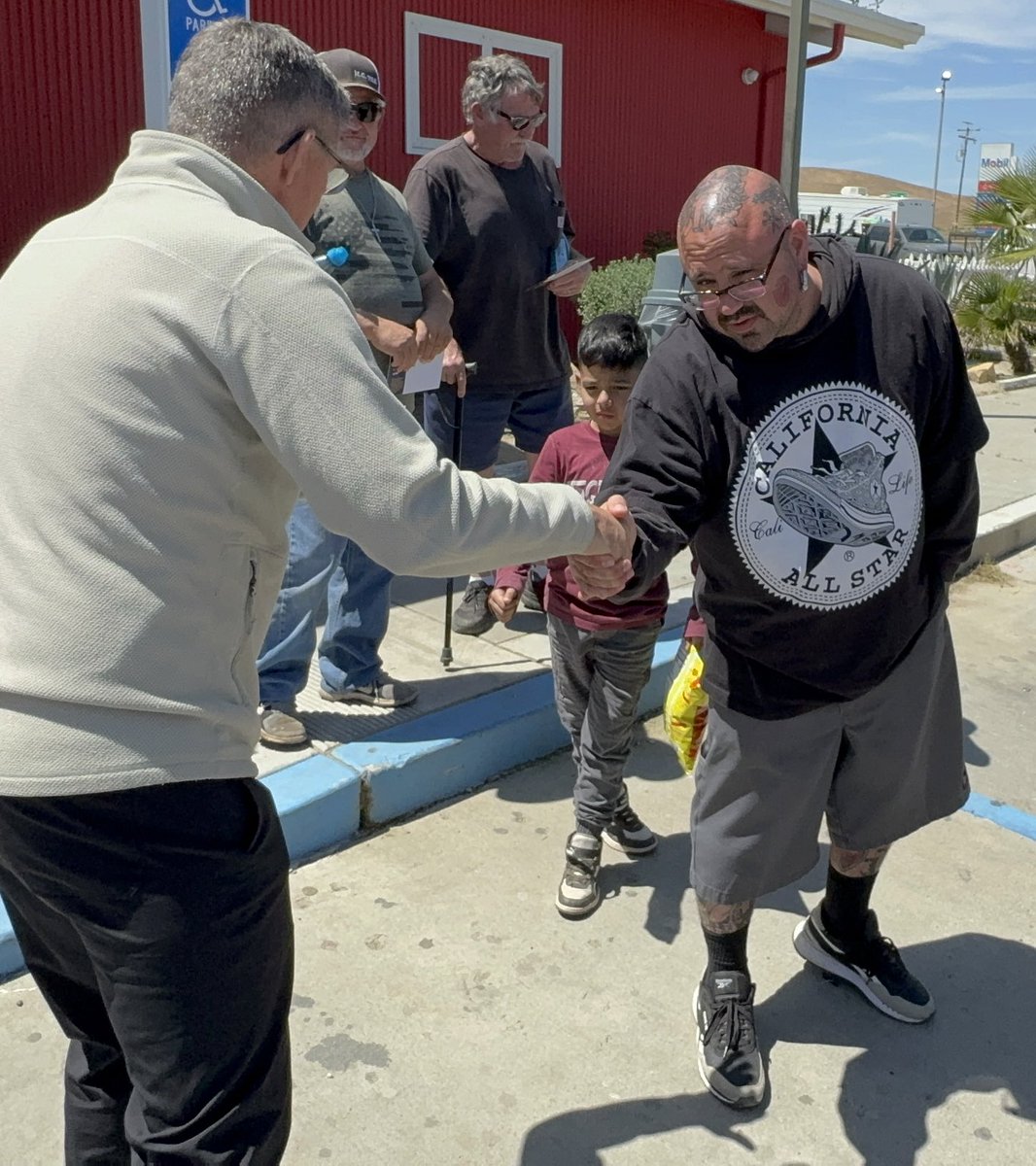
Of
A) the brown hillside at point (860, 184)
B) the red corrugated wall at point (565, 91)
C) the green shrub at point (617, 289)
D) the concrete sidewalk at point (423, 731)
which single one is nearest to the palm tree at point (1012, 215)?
the red corrugated wall at point (565, 91)

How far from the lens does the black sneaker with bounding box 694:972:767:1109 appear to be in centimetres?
246

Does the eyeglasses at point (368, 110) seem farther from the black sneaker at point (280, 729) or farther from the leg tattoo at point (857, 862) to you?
the leg tattoo at point (857, 862)

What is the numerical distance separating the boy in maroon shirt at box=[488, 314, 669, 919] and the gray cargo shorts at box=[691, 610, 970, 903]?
0.57m

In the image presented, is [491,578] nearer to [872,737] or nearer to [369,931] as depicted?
[369,931]

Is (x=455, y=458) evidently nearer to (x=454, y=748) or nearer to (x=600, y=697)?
(x=454, y=748)

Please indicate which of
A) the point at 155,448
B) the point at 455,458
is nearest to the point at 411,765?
the point at 455,458

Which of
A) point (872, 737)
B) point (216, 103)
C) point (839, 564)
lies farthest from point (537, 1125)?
point (216, 103)

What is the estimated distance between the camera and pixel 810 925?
289 cm

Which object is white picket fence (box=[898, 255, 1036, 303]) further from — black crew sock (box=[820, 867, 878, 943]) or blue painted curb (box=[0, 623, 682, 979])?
black crew sock (box=[820, 867, 878, 943])

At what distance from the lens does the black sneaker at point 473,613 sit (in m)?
4.55

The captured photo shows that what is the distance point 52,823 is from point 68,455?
493 millimetres

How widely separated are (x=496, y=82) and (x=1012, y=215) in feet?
43.8

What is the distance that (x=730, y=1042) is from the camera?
2.49m

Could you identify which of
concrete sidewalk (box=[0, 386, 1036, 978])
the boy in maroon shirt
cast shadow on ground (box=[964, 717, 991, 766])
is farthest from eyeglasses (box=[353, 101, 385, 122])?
cast shadow on ground (box=[964, 717, 991, 766])
